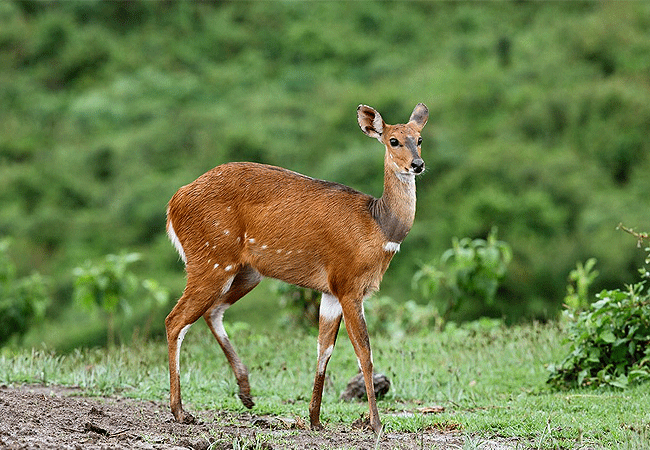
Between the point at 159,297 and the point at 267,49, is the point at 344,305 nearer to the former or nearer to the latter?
the point at 159,297

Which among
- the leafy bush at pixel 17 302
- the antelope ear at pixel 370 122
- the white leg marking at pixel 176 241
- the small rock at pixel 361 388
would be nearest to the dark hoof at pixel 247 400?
the small rock at pixel 361 388

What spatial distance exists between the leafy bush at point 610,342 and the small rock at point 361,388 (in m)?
1.49

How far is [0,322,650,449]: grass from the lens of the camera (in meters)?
6.37

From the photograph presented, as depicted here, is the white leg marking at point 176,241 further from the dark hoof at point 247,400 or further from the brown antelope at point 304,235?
the dark hoof at point 247,400

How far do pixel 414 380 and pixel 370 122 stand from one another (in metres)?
2.78

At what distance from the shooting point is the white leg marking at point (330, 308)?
6.65m

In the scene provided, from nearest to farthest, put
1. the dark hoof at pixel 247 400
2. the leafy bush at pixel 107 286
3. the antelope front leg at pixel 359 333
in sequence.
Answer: the antelope front leg at pixel 359 333, the dark hoof at pixel 247 400, the leafy bush at pixel 107 286

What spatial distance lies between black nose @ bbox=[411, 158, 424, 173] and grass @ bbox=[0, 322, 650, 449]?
185 cm

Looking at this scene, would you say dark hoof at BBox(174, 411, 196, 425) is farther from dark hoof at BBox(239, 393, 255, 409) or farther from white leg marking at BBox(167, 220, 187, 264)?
white leg marking at BBox(167, 220, 187, 264)

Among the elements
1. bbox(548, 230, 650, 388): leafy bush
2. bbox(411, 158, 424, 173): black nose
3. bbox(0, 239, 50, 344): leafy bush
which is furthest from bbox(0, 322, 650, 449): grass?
bbox(0, 239, 50, 344): leafy bush

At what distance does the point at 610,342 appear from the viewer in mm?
7609

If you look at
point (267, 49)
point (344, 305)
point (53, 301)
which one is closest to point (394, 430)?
point (344, 305)

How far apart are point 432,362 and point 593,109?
22361 millimetres

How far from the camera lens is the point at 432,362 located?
9039 mm
